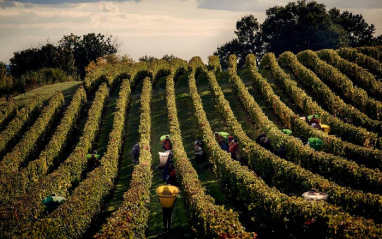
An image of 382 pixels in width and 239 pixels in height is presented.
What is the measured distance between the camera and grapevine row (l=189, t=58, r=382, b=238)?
12070 mm

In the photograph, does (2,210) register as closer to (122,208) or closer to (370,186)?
(122,208)

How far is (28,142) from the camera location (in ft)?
95.2

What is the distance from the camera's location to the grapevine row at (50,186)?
55.2ft

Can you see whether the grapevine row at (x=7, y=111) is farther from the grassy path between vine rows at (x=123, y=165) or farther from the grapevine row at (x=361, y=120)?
the grapevine row at (x=361, y=120)

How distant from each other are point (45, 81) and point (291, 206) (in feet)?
166

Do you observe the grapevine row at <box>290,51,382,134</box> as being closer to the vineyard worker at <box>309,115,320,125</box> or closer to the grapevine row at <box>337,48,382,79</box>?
the vineyard worker at <box>309,115,320,125</box>

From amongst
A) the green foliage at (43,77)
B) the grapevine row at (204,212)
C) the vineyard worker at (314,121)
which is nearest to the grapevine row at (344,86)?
the vineyard worker at (314,121)

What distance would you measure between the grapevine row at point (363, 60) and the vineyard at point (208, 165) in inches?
7.3

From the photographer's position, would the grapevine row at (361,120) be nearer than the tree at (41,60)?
Yes

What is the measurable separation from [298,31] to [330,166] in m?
69.8

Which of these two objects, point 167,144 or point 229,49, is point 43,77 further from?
point 229,49

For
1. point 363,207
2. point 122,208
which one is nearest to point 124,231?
point 122,208

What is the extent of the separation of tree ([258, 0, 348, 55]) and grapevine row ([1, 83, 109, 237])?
61437 millimetres

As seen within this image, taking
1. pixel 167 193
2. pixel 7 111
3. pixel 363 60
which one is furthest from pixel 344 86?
pixel 7 111
